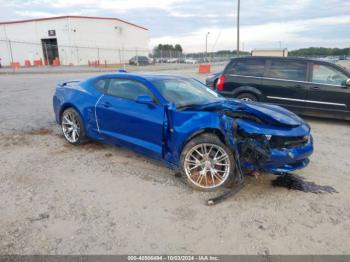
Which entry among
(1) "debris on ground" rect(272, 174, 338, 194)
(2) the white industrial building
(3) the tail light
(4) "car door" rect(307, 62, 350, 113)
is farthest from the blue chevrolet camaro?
(2) the white industrial building

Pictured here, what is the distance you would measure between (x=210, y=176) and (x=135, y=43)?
199 ft

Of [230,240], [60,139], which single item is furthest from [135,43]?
[230,240]

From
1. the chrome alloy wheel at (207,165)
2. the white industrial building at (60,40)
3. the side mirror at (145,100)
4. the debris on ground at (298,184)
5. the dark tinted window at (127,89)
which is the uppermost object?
the white industrial building at (60,40)

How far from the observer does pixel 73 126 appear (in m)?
5.68

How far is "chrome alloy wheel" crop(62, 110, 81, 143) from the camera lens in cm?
561

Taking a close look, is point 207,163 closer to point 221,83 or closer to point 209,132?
point 209,132

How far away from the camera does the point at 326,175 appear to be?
14.5 feet

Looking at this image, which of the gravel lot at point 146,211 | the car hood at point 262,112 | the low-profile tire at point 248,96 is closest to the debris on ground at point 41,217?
the gravel lot at point 146,211

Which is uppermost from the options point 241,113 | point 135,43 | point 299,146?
point 135,43

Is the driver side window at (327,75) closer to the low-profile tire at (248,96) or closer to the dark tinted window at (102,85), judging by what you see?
the low-profile tire at (248,96)

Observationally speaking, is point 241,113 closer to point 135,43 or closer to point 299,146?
point 299,146

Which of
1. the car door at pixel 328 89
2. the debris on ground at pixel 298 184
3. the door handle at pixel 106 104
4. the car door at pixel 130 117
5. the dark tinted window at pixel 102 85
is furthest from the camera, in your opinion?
the car door at pixel 328 89

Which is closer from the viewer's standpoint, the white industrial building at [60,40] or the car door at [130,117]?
the car door at [130,117]

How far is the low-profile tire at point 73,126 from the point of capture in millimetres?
5504
